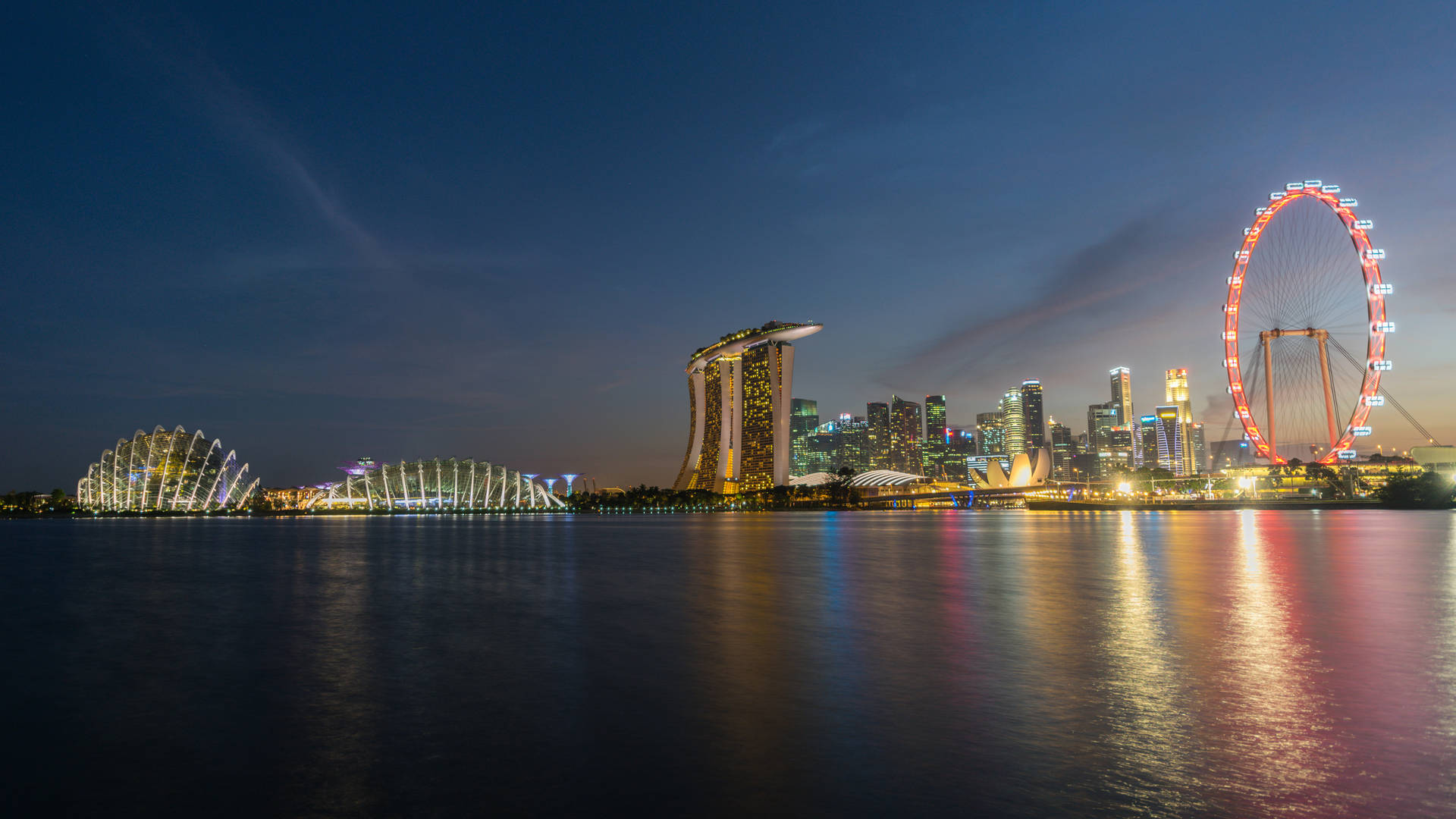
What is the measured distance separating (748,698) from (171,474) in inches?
7062

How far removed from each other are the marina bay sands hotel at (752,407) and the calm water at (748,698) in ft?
522

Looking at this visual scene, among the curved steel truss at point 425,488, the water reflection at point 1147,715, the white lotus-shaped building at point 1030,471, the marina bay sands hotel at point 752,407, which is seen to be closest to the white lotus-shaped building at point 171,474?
the curved steel truss at point 425,488

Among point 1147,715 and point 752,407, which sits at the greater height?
point 752,407

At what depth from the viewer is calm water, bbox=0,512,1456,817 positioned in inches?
253

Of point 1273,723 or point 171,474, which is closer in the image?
point 1273,723

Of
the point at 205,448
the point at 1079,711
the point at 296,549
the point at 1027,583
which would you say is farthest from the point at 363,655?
the point at 205,448

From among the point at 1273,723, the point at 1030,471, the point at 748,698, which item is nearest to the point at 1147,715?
the point at 1273,723

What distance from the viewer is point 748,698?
9.77 m

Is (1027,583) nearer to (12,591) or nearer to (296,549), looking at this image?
(12,591)

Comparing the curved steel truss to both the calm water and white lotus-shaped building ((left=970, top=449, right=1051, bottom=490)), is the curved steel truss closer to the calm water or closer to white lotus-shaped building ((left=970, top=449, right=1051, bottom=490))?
white lotus-shaped building ((left=970, top=449, right=1051, bottom=490))

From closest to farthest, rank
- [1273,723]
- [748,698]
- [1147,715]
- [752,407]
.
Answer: [1273,723] < [1147,715] < [748,698] < [752,407]

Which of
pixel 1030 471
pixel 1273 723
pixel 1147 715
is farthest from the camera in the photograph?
pixel 1030 471

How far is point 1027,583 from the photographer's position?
75.3 ft

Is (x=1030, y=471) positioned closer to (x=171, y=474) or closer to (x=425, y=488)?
(x=425, y=488)
